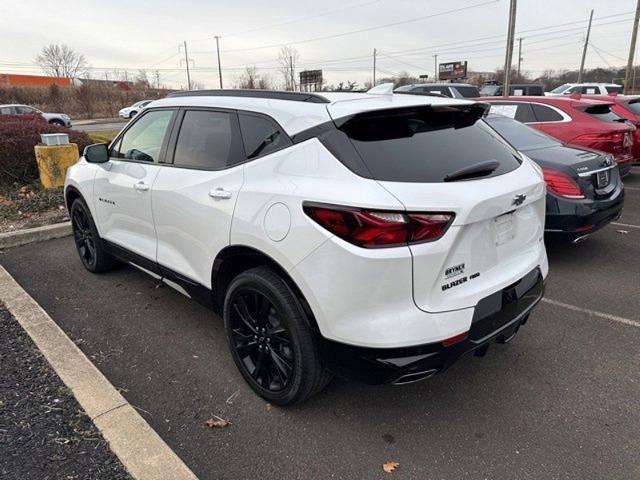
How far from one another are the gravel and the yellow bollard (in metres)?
5.58

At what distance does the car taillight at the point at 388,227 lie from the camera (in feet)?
6.88

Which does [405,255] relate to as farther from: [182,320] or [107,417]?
[182,320]

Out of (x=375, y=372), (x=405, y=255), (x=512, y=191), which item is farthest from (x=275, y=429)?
(x=512, y=191)

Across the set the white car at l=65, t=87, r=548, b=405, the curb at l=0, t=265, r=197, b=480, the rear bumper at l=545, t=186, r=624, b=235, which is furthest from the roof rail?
the rear bumper at l=545, t=186, r=624, b=235

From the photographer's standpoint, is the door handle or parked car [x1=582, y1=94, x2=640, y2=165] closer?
the door handle

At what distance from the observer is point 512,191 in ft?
8.22

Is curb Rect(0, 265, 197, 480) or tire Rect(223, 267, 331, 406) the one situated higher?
tire Rect(223, 267, 331, 406)

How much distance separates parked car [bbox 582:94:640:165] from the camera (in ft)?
30.1

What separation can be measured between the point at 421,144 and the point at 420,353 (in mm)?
1062

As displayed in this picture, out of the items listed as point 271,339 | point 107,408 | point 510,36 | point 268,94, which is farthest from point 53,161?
point 510,36

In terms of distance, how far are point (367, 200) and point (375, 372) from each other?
81 cm

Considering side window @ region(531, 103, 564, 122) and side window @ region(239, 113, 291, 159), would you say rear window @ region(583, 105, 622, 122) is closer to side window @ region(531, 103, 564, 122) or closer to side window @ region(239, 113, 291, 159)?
side window @ region(531, 103, 564, 122)

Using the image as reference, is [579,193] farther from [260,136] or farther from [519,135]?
[260,136]

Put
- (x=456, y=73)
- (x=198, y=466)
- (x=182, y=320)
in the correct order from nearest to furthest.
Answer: (x=198, y=466)
(x=182, y=320)
(x=456, y=73)
